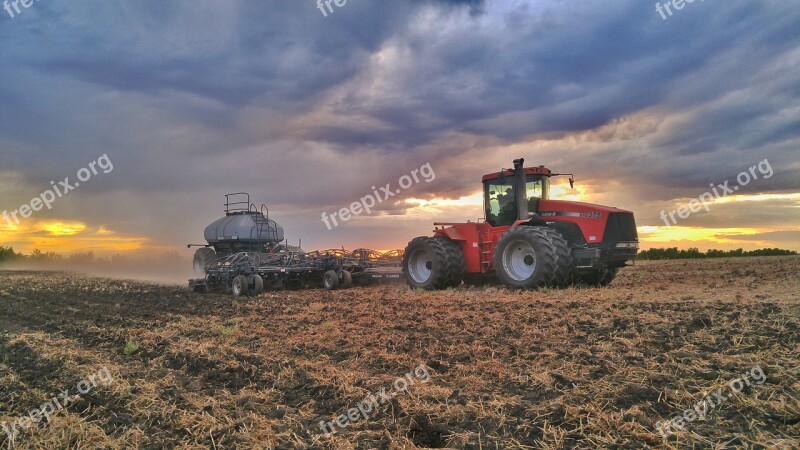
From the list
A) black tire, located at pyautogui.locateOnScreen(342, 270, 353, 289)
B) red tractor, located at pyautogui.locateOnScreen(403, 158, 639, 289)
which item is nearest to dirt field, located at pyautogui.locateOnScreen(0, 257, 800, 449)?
red tractor, located at pyautogui.locateOnScreen(403, 158, 639, 289)

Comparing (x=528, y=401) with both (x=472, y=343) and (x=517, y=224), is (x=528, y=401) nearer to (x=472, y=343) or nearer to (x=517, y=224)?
(x=472, y=343)

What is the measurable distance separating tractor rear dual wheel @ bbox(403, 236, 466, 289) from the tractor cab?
1401 millimetres

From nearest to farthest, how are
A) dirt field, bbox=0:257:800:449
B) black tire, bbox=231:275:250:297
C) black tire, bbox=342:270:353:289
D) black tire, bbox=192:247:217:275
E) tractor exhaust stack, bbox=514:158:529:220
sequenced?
dirt field, bbox=0:257:800:449 → tractor exhaust stack, bbox=514:158:529:220 → black tire, bbox=231:275:250:297 → black tire, bbox=342:270:353:289 → black tire, bbox=192:247:217:275

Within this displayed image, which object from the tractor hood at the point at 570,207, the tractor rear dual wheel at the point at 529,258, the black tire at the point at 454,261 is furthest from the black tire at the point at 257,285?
the tractor hood at the point at 570,207

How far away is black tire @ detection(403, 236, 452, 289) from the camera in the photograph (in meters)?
13.7

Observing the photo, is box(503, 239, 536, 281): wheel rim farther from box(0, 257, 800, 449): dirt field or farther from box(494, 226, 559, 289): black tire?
box(0, 257, 800, 449): dirt field

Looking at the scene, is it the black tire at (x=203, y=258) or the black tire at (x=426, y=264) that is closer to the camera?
the black tire at (x=426, y=264)

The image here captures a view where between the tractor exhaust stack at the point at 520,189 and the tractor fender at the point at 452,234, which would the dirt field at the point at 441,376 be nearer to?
the tractor exhaust stack at the point at 520,189

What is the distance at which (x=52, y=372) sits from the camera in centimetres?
634

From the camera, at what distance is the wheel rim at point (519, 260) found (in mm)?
12133

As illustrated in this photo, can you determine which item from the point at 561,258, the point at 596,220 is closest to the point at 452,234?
the point at 561,258

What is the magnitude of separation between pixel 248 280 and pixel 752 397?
14264mm

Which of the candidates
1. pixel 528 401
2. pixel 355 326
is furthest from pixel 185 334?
pixel 528 401

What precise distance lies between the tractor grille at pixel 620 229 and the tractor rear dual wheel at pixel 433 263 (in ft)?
12.7
